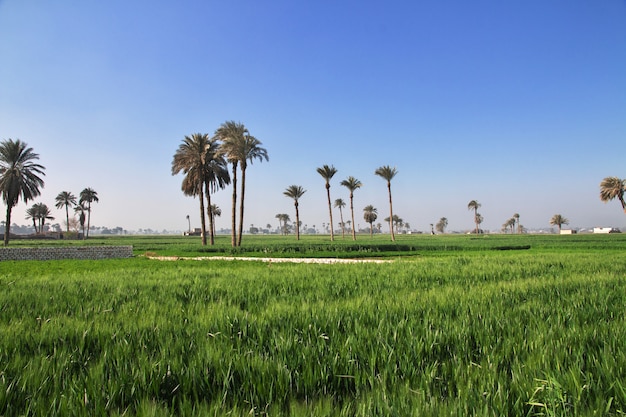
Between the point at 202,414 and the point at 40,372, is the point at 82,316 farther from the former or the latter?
the point at 202,414

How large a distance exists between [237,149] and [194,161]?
320 inches

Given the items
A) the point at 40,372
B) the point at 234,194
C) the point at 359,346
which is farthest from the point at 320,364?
the point at 234,194

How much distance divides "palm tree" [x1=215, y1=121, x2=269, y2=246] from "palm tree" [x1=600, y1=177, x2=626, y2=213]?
77462 mm

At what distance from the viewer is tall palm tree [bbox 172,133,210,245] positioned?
43.4 m

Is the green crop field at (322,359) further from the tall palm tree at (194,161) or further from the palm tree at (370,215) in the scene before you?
the palm tree at (370,215)

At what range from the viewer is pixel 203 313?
515cm

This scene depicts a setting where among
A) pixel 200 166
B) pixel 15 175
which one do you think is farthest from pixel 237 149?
pixel 15 175

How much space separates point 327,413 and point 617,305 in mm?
5946

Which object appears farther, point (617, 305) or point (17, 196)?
point (17, 196)

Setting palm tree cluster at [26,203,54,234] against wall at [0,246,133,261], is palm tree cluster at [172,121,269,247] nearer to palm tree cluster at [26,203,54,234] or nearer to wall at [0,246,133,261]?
wall at [0,246,133,261]

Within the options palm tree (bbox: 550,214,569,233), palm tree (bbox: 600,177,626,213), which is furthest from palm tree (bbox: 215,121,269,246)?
palm tree (bbox: 550,214,569,233)

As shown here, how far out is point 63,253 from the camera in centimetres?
2681

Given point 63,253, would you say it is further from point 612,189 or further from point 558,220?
point 558,220

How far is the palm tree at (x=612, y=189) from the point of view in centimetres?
7238
